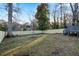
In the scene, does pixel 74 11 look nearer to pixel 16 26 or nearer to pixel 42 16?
pixel 42 16

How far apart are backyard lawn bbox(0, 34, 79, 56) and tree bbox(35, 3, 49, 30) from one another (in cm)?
8

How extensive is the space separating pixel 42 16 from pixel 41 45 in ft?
0.90

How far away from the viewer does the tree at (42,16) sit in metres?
2.39

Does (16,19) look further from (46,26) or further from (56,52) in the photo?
(56,52)

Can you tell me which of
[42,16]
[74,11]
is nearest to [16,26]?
[42,16]

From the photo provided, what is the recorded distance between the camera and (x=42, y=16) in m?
2.40

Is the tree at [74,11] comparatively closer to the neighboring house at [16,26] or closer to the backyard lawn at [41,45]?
the backyard lawn at [41,45]

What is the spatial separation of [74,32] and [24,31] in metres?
0.47

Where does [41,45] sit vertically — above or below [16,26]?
below

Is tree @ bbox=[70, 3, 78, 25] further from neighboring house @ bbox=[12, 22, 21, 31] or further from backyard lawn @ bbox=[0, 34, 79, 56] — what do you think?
A: neighboring house @ bbox=[12, 22, 21, 31]

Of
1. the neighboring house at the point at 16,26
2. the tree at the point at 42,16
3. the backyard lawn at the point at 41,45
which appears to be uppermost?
the tree at the point at 42,16

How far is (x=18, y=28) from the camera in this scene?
2396 mm

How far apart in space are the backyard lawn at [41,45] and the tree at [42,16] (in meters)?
0.08

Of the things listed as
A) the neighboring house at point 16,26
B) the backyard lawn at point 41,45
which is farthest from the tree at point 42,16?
the neighboring house at point 16,26
